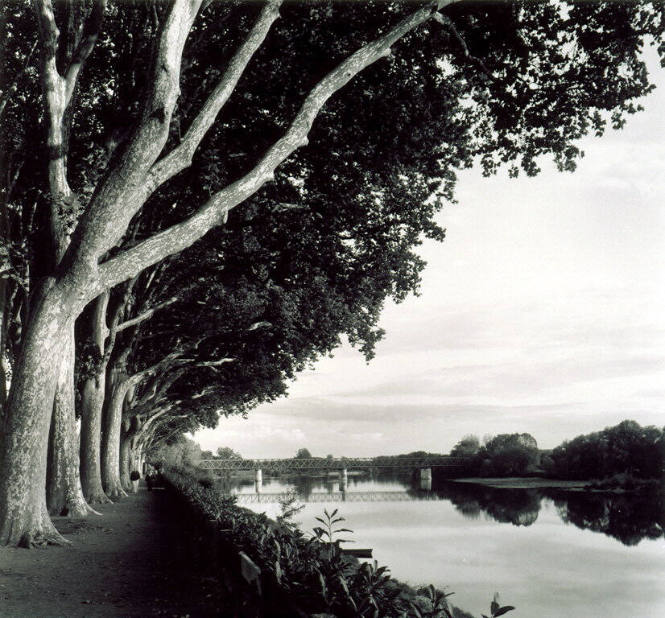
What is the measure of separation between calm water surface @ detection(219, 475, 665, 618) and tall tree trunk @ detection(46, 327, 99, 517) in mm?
4404

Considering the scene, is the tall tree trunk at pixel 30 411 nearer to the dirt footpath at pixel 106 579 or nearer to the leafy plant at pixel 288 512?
the dirt footpath at pixel 106 579

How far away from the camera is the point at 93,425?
19906 millimetres

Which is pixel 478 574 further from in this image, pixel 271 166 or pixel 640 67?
A: pixel 271 166

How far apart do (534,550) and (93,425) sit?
26.9m

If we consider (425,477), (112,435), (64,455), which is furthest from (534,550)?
(425,477)

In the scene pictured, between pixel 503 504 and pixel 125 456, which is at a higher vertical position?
pixel 125 456

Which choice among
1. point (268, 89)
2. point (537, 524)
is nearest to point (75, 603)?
point (268, 89)

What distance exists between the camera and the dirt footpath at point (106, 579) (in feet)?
24.9

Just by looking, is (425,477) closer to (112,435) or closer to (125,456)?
(125,456)

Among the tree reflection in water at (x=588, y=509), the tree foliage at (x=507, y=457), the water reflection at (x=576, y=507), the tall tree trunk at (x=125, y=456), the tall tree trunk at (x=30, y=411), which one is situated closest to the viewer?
the tall tree trunk at (x=30, y=411)

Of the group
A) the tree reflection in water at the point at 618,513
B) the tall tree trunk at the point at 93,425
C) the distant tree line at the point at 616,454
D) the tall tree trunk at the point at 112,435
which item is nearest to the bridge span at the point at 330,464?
the distant tree line at the point at 616,454

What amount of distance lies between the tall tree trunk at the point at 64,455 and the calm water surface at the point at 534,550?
4.40m

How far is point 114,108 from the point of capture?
1595 centimetres

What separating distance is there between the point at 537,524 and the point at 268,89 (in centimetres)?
4368
